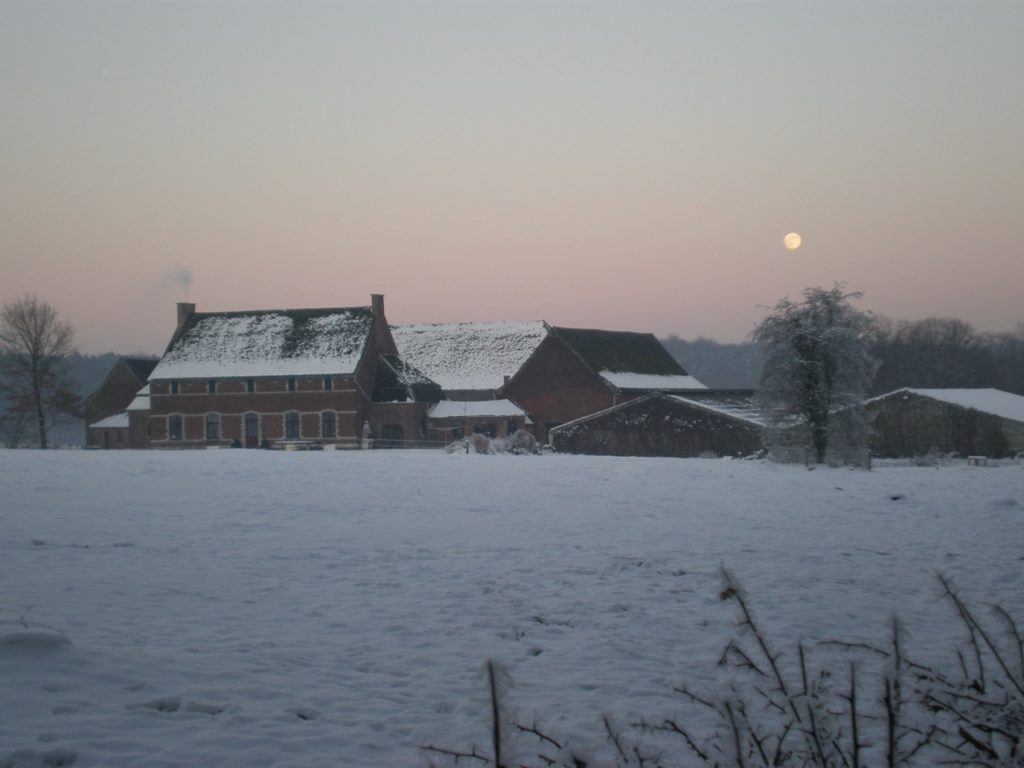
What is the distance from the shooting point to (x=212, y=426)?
6162 centimetres

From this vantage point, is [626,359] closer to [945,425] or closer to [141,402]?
[945,425]

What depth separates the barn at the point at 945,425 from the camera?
41156 mm

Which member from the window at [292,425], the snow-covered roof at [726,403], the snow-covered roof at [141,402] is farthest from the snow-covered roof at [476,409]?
the snow-covered roof at [141,402]

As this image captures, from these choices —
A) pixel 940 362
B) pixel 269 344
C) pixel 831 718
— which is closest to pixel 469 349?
pixel 269 344

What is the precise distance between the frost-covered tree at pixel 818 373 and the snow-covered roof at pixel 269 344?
3295 centimetres

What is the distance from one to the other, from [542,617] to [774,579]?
12.4 ft

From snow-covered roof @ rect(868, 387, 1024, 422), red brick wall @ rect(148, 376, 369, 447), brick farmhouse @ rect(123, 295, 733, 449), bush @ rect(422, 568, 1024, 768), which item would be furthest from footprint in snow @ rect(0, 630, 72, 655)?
red brick wall @ rect(148, 376, 369, 447)

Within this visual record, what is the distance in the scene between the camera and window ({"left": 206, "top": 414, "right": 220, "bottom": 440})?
6147 cm

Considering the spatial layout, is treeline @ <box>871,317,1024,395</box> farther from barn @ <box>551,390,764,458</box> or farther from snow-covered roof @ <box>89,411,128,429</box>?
snow-covered roof @ <box>89,411,128,429</box>

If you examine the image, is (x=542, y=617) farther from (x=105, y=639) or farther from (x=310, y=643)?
(x=105, y=639)

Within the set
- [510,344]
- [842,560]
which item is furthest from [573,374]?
[842,560]

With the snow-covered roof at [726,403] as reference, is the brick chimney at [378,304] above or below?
above

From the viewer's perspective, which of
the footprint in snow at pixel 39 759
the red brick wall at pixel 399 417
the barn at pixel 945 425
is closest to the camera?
the footprint in snow at pixel 39 759

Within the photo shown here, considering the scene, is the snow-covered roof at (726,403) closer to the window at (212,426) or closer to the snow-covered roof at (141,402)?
the window at (212,426)
